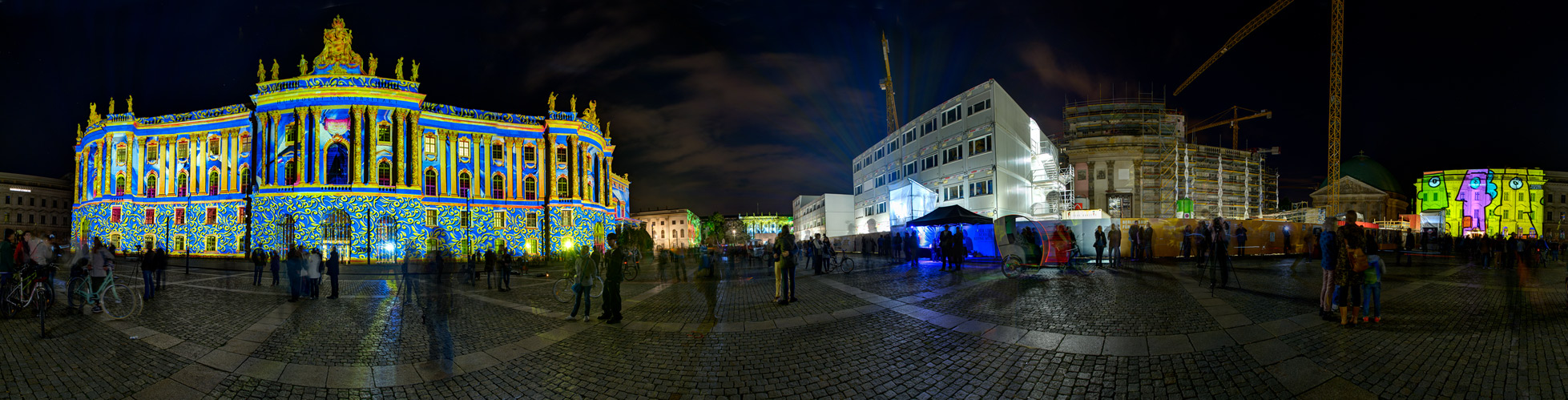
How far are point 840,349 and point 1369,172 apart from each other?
106 meters

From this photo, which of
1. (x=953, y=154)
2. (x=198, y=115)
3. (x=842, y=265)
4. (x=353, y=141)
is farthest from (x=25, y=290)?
(x=198, y=115)

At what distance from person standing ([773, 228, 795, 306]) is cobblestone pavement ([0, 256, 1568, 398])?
0.51m

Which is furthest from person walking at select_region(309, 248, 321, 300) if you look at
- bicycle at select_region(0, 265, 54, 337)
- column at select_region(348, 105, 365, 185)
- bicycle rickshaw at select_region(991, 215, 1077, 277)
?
column at select_region(348, 105, 365, 185)

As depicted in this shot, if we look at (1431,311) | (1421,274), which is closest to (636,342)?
(1431,311)

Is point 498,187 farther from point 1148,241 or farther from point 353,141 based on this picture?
point 1148,241

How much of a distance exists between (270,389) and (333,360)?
3.55 feet

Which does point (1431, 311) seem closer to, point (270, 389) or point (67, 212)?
point (270, 389)

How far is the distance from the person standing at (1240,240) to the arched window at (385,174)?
4981 centimetres

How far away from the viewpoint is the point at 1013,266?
1437 centimetres

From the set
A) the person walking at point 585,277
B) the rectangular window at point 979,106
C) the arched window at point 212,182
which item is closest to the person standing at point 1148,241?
the rectangular window at point 979,106

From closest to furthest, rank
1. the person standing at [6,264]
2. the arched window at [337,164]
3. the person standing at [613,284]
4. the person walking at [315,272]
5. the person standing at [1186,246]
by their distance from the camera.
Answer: the person standing at [613,284] < the person standing at [6,264] < the person walking at [315,272] < the person standing at [1186,246] < the arched window at [337,164]

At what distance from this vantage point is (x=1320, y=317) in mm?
7734

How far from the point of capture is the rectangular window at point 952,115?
38.8 m

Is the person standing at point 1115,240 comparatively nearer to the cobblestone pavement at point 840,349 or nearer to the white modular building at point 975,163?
the cobblestone pavement at point 840,349
